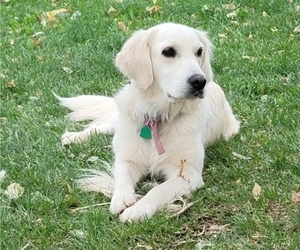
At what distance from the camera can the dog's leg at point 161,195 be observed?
3.42 metres

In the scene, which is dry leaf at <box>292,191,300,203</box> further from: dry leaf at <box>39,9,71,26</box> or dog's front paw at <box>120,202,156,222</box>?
dry leaf at <box>39,9,71,26</box>

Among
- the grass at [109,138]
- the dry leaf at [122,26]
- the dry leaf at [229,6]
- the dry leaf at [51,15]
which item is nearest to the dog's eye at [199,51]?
the grass at [109,138]

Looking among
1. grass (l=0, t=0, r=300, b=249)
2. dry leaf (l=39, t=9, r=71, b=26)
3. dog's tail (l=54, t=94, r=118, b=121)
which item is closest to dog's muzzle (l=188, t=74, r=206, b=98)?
grass (l=0, t=0, r=300, b=249)

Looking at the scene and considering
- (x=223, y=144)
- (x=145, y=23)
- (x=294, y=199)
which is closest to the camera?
(x=294, y=199)

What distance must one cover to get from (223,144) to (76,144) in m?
0.97

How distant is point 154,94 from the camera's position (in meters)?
4.10

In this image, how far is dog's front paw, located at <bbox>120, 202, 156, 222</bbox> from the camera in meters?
3.39

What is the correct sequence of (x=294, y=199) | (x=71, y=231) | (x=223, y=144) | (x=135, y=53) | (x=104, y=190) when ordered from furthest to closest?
(x=223, y=144)
(x=135, y=53)
(x=104, y=190)
(x=294, y=199)
(x=71, y=231)

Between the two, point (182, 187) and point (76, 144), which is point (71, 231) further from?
point (76, 144)

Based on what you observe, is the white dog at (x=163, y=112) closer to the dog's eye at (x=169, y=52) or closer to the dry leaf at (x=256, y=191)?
the dog's eye at (x=169, y=52)

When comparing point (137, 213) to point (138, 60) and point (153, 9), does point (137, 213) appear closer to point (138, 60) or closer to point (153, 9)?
point (138, 60)

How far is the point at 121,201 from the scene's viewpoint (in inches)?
141

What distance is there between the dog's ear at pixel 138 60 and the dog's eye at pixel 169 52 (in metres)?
0.12

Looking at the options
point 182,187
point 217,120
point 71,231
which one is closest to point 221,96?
point 217,120
